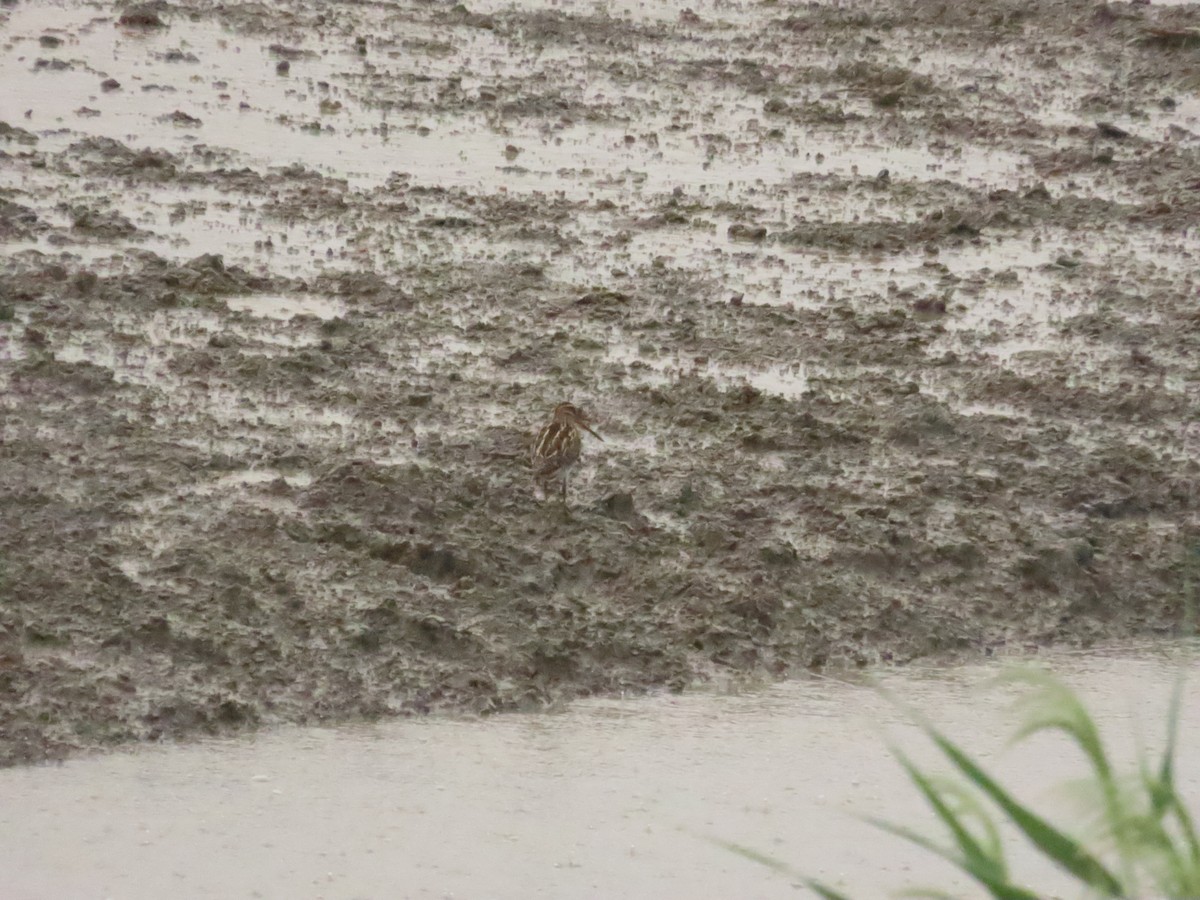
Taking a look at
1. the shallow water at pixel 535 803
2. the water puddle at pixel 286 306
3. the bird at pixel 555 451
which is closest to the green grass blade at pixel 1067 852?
the shallow water at pixel 535 803

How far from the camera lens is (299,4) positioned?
13930mm

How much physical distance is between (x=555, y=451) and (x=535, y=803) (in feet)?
5.69

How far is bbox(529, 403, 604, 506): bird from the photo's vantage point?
6043 millimetres

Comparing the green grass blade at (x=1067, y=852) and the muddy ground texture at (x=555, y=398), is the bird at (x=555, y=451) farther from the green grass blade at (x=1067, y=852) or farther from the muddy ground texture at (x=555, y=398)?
the green grass blade at (x=1067, y=852)

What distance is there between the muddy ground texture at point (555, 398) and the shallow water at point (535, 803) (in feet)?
0.65

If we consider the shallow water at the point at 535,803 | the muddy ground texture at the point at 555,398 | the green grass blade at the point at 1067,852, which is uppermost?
the green grass blade at the point at 1067,852

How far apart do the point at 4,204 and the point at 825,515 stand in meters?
4.18

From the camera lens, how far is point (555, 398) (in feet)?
23.3

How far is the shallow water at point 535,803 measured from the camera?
13.5 ft

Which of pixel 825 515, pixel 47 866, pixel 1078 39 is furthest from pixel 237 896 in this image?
pixel 1078 39

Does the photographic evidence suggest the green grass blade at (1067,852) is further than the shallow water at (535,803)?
No

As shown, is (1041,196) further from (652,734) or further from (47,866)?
(47,866)

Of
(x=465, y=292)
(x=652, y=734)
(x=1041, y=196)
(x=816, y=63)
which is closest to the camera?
(x=652, y=734)

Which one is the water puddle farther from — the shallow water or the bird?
the shallow water
